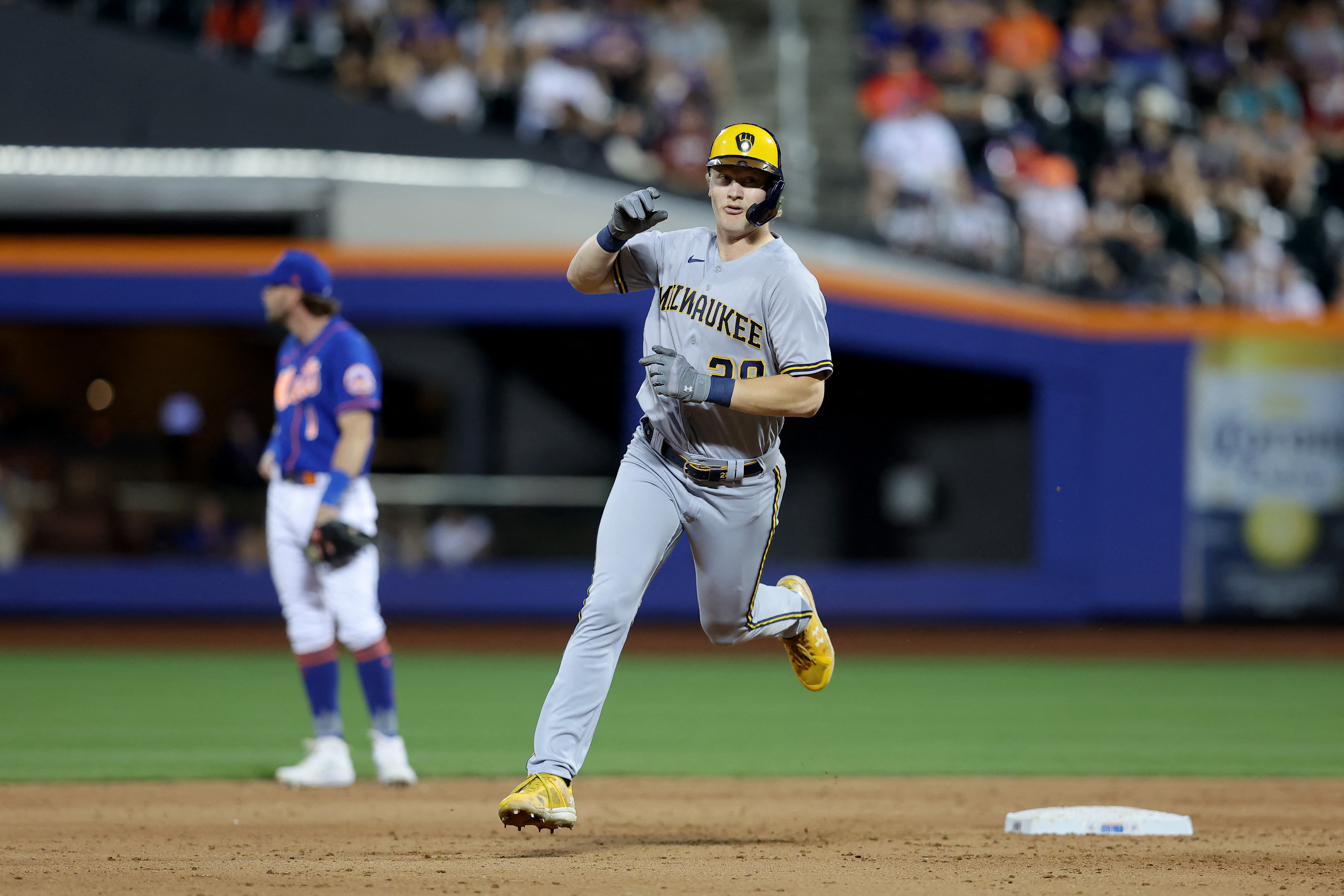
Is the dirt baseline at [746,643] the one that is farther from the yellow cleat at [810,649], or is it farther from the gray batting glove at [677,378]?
the gray batting glove at [677,378]

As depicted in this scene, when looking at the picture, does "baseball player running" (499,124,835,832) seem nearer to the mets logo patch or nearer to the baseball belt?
the baseball belt

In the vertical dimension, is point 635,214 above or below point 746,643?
above

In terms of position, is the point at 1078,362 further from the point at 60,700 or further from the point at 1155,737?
the point at 60,700

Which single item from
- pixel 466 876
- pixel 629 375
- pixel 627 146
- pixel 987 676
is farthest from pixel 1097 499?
pixel 466 876

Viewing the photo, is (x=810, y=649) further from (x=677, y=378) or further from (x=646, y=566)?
(x=677, y=378)

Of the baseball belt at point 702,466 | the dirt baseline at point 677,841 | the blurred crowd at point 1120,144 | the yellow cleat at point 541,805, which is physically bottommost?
the dirt baseline at point 677,841

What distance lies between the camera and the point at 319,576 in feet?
20.0

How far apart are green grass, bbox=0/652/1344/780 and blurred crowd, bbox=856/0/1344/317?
366cm

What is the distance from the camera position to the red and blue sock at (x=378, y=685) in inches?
239

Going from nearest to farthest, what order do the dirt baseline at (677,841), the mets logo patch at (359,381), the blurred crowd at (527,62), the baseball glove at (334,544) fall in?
the dirt baseline at (677,841), the baseball glove at (334,544), the mets logo patch at (359,381), the blurred crowd at (527,62)

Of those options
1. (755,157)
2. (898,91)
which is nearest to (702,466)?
(755,157)

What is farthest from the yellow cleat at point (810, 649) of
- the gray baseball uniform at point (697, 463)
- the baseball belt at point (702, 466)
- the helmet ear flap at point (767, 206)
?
the helmet ear flap at point (767, 206)

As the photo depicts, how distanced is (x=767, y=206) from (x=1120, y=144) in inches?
427

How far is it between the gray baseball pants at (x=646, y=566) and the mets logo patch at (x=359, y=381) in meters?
1.58
